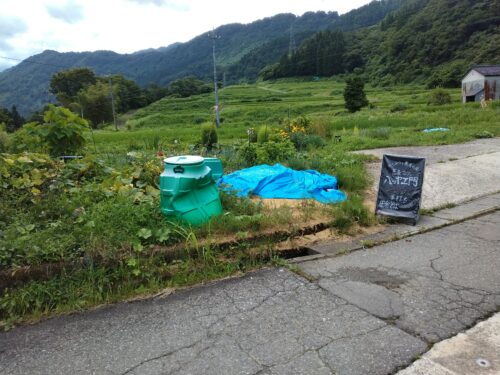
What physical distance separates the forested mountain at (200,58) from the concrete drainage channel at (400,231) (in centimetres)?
8921

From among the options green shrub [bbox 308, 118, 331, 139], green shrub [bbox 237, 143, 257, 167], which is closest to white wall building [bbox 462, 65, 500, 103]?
green shrub [bbox 308, 118, 331, 139]

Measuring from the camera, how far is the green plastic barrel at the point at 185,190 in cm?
423

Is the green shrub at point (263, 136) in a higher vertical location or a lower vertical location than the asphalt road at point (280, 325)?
higher

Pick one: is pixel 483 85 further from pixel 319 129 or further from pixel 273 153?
pixel 273 153

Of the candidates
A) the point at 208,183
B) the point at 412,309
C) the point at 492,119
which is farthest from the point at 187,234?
the point at 492,119

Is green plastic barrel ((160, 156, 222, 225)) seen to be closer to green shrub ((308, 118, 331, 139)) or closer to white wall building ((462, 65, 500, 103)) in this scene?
green shrub ((308, 118, 331, 139))

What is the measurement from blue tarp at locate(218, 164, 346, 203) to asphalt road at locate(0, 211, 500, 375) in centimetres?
220

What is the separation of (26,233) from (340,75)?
91.9 meters

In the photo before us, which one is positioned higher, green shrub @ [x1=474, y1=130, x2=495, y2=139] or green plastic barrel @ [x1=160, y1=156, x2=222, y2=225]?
green plastic barrel @ [x1=160, y1=156, x2=222, y2=225]

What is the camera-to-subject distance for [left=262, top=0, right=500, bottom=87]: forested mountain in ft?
210

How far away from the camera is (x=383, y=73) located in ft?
256

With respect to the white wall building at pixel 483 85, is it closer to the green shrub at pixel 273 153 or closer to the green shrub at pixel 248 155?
the green shrub at pixel 273 153

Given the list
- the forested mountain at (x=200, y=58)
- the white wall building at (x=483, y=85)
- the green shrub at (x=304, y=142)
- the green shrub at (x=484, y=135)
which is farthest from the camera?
the forested mountain at (x=200, y=58)

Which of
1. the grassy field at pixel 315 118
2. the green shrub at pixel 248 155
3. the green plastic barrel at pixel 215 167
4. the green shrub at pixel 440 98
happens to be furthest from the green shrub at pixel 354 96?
the green plastic barrel at pixel 215 167
